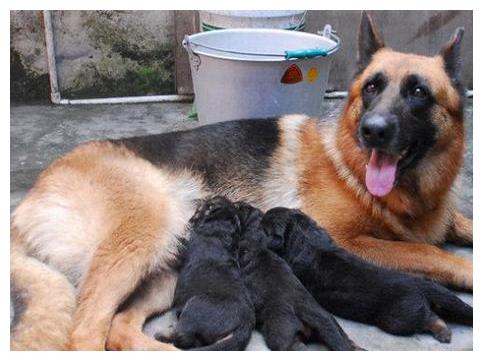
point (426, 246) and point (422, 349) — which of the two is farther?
point (426, 246)

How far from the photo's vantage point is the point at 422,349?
3031 mm

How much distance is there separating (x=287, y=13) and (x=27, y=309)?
3.47 m

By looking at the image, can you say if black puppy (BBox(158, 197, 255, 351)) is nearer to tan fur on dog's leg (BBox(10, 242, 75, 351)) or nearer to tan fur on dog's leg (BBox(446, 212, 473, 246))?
tan fur on dog's leg (BBox(10, 242, 75, 351))

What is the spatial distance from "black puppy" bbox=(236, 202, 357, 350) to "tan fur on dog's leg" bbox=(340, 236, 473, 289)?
1.88 feet

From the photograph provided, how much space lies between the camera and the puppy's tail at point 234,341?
2.86 metres

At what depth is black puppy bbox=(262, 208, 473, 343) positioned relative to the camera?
119 inches

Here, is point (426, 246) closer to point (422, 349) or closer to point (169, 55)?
point (422, 349)

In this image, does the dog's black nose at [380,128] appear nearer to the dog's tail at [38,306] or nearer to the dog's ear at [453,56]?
the dog's ear at [453,56]

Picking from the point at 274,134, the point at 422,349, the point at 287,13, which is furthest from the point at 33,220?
the point at 287,13

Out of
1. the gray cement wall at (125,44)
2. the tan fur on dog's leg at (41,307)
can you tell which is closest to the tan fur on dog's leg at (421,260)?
the tan fur on dog's leg at (41,307)

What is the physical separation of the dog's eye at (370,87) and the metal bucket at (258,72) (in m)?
1.12

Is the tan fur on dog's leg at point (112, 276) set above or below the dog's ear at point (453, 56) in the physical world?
below

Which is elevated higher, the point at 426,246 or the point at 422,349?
the point at 426,246

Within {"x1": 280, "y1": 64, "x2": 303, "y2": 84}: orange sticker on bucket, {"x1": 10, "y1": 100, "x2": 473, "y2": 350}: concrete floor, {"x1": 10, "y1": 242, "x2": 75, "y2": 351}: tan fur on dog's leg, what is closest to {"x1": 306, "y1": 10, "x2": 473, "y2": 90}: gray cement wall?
{"x1": 10, "y1": 100, "x2": 473, "y2": 350}: concrete floor
